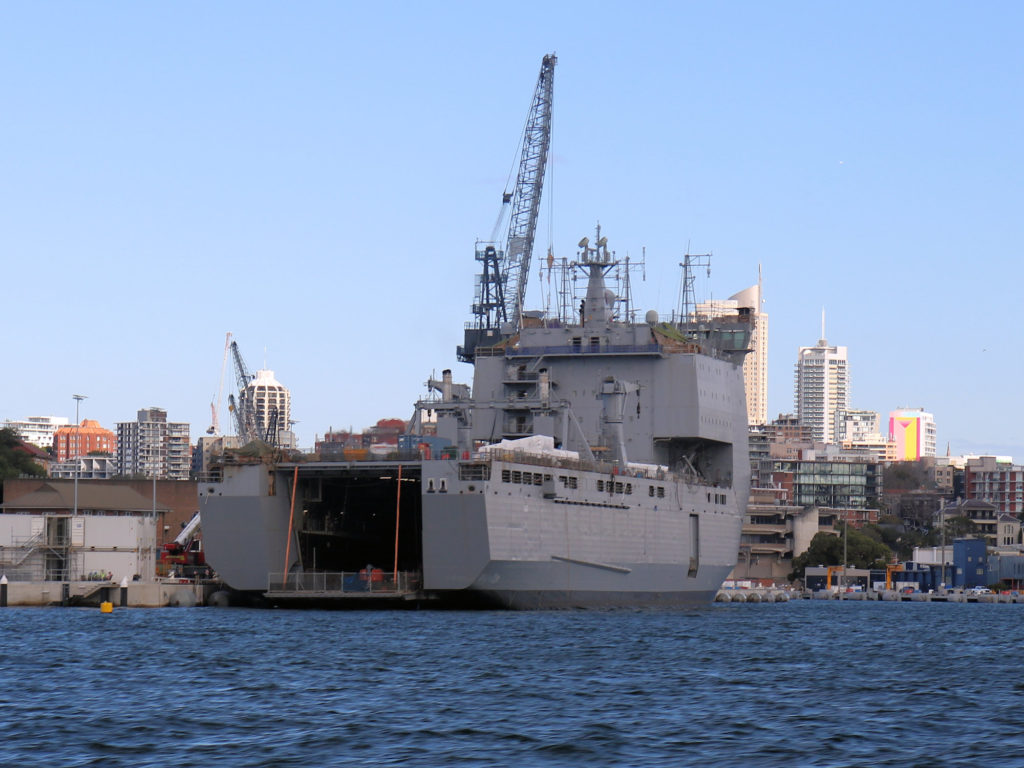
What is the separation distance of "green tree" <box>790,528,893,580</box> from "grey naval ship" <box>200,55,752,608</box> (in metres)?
65.0

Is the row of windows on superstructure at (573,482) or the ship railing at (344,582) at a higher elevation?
the row of windows on superstructure at (573,482)

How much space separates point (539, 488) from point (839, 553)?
8879 cm

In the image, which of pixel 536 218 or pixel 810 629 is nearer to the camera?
pixel 810 629

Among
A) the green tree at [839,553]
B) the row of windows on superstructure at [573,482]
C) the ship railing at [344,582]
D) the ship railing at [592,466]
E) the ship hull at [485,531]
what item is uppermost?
the ship railing at [592,466]

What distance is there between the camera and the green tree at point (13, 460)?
119 metres

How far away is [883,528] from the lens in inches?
6811

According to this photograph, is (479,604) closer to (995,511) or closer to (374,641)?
(374,641)

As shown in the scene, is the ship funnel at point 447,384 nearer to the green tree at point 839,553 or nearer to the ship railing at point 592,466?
the ship railing at point 592,466

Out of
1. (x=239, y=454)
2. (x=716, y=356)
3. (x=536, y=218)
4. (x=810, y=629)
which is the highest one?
(x=536, y=218)

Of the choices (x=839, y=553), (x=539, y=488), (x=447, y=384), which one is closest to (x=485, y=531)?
(x=539, y=488)

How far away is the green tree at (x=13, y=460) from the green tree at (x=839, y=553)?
217ft

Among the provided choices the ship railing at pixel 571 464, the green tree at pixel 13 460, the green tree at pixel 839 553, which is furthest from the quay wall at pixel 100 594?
the green tree at pixel 839 553

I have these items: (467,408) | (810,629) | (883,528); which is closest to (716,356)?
(467,408)

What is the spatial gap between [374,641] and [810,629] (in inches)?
825
